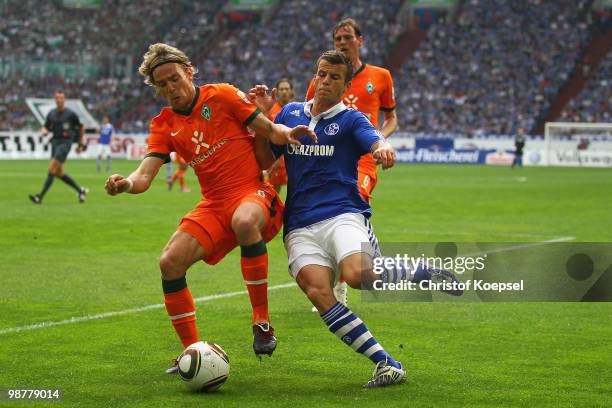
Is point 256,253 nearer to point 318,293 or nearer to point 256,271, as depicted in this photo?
point 256,271

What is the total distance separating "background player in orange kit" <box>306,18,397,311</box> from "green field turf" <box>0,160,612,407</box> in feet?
4.03

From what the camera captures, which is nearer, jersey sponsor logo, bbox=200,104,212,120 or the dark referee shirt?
jersey sponsor logo, bbox=200,104,212,120

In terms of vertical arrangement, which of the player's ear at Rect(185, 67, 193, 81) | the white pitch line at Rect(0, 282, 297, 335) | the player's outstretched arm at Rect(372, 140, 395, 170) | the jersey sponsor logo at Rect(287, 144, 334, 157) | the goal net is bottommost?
the goal net

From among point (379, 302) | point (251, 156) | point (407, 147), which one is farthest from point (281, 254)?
point (407, 147)

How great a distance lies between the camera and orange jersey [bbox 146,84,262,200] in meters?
6.93

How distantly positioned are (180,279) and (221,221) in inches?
20.9

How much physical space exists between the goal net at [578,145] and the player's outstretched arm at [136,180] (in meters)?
41.1

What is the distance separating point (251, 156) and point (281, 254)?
6752 mm

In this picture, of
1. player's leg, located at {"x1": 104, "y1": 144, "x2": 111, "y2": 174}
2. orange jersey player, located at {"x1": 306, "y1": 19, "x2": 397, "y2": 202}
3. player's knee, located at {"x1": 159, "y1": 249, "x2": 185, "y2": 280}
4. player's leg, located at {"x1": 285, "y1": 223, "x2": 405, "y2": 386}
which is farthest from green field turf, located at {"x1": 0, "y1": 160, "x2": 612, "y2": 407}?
player's leg, located at {"x1": 104, "y1": 144, "x2": 111, "y2": 174}

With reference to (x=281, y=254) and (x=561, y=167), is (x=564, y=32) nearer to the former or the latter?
(x=561, y=167)

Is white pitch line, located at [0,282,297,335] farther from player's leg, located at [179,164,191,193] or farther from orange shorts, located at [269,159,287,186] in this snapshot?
player's leg, located at [179,164,191,193]

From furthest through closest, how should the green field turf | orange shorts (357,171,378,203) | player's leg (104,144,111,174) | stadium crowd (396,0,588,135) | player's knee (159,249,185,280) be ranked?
stadium crowd (396,0,588,135), player's leg (104,144,111,174), orange shorts (357,171,378,203), player's knee (159,249,185,280), the green field turf

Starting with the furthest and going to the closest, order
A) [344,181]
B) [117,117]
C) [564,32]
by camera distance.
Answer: [117,117], [564,32], [344,181]

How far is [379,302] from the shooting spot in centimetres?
960
